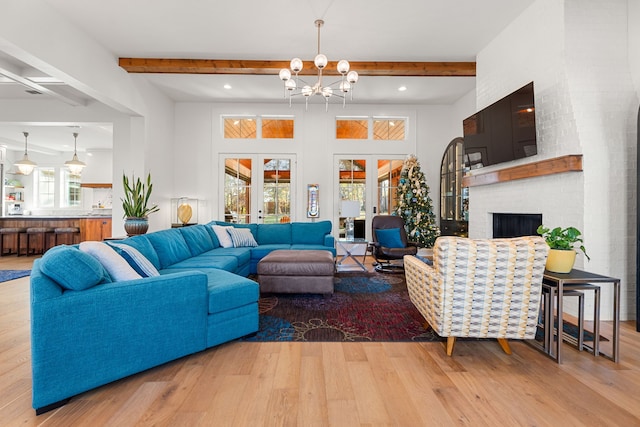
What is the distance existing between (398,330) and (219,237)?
3203 mm

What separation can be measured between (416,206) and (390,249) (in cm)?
177

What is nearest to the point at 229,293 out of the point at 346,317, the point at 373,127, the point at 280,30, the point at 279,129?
the point at 346,317

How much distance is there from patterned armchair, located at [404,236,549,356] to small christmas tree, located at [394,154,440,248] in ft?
13.9

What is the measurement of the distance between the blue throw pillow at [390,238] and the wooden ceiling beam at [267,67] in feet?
8.66

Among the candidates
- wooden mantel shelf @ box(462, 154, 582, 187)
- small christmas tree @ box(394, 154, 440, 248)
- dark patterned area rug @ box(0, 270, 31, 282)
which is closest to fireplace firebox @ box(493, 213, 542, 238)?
wooden mantel shelf @ box(462, 154, 582, 187)

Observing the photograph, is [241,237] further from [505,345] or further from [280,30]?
[505,345]

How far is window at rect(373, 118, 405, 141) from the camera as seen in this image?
7.17 metres

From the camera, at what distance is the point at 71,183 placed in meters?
9.99

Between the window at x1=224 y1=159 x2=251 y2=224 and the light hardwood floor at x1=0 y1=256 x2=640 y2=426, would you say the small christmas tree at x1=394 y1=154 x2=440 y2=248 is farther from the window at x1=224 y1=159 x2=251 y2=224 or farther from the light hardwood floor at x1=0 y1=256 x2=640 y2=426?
the light hardwood floor at x1=0 y1=256 x2=640 y2=426

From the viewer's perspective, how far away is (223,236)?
4.92m

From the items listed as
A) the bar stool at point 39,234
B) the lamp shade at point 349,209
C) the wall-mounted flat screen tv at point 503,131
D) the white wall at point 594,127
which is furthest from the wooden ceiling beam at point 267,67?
the bar stool at point 39,234

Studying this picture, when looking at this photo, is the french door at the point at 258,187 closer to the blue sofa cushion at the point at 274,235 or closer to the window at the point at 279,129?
the window at the point at 279,129

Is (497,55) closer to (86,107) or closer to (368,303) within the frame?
(368,303)

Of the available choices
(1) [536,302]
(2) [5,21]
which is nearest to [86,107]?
(2) [5,21]
